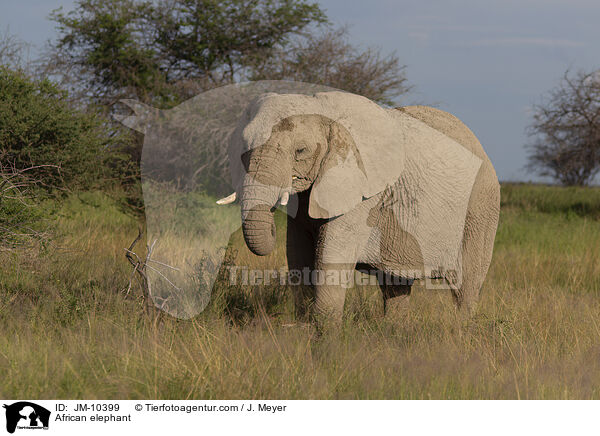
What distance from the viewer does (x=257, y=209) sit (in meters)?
3.67

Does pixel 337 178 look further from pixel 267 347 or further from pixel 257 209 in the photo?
pixel 267 347

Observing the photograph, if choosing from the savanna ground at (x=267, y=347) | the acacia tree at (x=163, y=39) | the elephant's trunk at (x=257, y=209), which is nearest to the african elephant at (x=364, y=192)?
the elephant's trunk at (x=257, y=209)

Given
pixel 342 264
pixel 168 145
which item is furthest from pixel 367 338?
pixel 168 145

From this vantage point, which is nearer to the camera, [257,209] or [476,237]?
[257,209]

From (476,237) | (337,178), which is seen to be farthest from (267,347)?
(476,237)

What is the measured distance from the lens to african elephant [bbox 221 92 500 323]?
12.2 ft

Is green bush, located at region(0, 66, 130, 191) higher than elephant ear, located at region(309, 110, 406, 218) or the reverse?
higher

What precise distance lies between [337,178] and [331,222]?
1.26ft

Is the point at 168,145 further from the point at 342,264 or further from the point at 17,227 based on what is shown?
the point at 342,264
